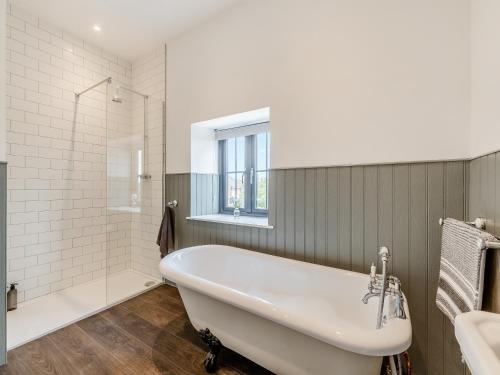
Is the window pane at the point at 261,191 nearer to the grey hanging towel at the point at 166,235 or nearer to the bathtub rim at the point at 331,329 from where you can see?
the grey hanging towel at the point at 166,235

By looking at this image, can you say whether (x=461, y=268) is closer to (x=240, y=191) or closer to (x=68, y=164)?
(x=240, y=191)

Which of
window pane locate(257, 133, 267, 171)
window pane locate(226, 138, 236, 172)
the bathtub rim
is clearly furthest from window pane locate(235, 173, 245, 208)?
the bathtub rim

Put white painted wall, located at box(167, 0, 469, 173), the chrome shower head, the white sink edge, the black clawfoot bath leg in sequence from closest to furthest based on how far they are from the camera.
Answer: the white sink edge → white painted wall, located at box(167, 0, 469, 173) → the black clawfoot bath leg → the chrome shower head

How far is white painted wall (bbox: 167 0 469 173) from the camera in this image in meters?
1.42

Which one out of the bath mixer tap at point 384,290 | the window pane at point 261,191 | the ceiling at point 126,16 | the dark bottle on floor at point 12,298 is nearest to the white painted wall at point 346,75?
the ceiling at point 126,16

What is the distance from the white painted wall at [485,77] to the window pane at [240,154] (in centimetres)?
196

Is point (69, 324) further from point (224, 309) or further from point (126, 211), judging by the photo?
point (224, 309)

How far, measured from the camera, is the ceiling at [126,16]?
7.36 ft

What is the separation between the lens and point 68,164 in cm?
271

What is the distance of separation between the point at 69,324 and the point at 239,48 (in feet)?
9.64

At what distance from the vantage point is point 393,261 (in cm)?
158

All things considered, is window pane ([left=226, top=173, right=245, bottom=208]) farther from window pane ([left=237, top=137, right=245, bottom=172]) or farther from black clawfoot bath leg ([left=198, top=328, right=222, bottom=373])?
black clawfoot bath leg ([left=198, top=328, right=222, bottom=373])

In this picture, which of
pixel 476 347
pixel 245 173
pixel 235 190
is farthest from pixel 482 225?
pixel 235 190

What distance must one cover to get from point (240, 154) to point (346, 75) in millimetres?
1419
